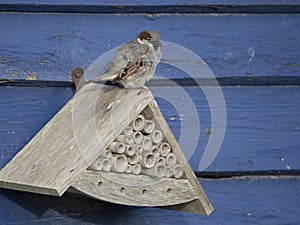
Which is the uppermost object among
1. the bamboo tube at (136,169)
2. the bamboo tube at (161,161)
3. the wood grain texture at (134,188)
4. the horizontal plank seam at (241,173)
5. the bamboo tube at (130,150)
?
the bamboo tube at (130,150)

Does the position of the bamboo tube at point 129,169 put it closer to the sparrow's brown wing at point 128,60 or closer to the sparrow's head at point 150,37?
the sparrow's brown wing at point 128,60

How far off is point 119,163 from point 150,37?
38 cm

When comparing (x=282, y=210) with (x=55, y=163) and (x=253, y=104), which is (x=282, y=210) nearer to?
(x=253, y=104)

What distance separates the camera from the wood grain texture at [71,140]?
1.78 m

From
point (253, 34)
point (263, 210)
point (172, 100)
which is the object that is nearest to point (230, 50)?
point (253, 34)

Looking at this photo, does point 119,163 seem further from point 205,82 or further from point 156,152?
point 205,82

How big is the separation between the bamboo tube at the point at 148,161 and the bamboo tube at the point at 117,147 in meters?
0.06

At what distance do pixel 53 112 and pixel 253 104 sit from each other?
534 millimetres

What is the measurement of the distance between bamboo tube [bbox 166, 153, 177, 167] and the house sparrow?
0.59 feet

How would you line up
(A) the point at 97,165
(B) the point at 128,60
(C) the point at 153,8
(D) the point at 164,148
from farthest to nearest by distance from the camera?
(C) the point at 153,8 < (B) the point at 128,60 < (D) the point at 164,148 < (A) the point at 97,165

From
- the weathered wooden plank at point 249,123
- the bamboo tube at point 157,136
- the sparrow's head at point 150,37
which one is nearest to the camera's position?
the bamboo tube at point 157,136

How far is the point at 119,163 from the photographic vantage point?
1.83 metres

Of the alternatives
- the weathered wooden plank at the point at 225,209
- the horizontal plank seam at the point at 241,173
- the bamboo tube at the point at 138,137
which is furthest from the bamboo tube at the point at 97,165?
the horizontal plank seam at the point at 241,173

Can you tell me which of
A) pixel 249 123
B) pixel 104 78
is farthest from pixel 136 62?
pixel 249 123
